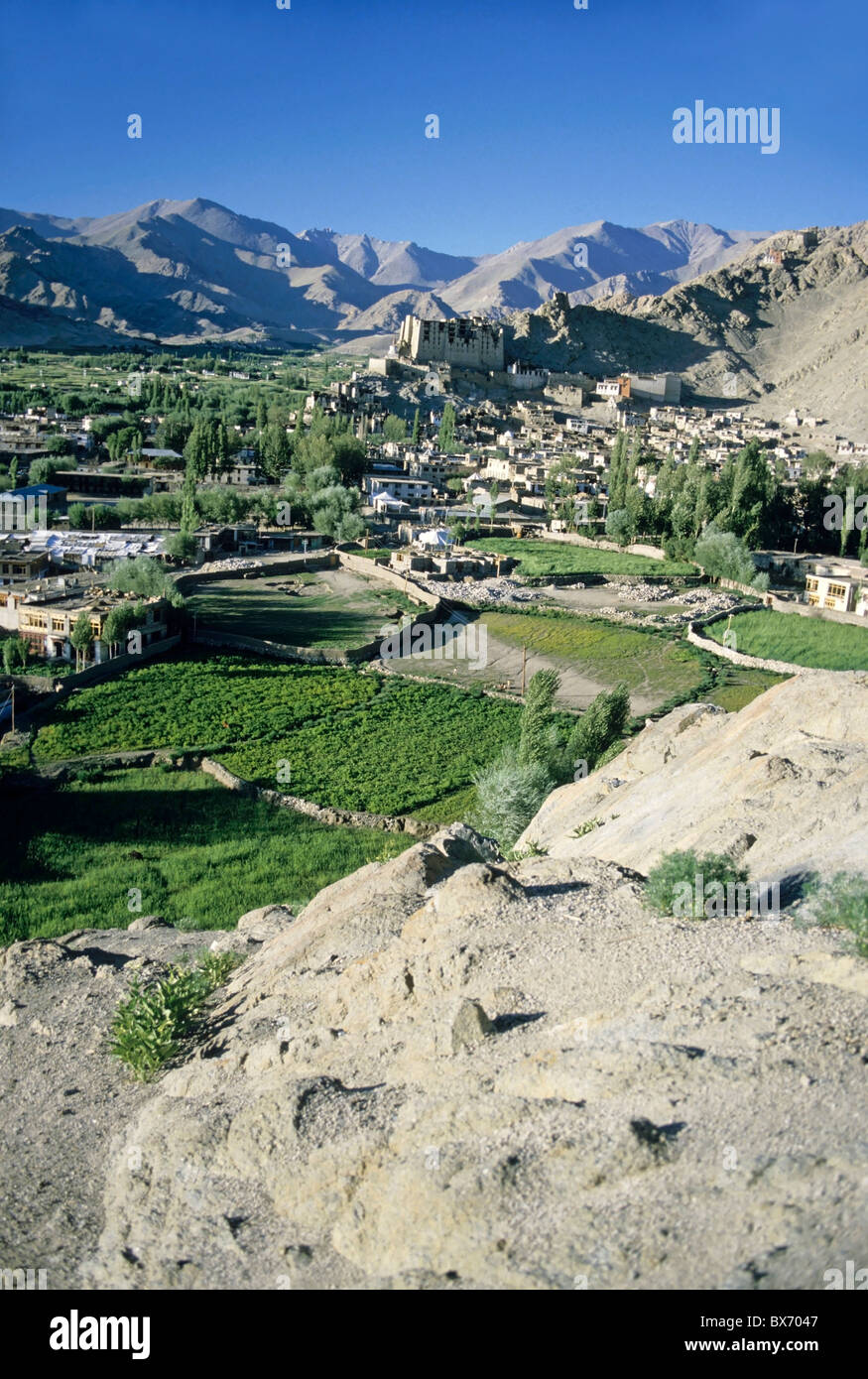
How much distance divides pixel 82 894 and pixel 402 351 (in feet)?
366

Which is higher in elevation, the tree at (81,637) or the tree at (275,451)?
the tree at (275,451)

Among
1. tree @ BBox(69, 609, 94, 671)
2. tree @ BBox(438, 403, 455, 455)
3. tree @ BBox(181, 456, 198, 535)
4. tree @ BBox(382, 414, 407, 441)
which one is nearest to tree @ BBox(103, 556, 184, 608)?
tree @ BBox(69, 609, 94, 671)

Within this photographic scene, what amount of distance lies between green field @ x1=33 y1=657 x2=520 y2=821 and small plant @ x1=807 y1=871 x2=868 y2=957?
15.5 metres

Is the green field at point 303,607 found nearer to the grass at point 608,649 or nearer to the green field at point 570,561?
the grass at point 608,649

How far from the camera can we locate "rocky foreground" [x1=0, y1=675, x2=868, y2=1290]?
644cm

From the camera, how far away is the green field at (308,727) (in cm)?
2736

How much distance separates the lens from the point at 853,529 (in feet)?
218

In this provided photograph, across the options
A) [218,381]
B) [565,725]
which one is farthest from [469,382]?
[565,725]

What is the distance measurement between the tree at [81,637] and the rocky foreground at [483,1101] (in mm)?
24771

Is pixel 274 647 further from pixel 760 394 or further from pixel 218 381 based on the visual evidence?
pixel 760 394

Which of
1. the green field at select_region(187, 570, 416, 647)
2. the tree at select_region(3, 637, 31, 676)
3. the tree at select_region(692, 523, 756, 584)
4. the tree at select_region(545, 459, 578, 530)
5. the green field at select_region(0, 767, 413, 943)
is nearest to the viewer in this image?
the green field at select_region(0, 767, 413, 943)

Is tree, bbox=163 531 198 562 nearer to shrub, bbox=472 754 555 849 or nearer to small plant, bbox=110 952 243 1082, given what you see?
shrub, bbox=472 754 555 849

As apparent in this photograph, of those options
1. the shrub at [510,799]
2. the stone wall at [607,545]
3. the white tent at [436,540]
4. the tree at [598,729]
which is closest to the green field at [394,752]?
the shrub at [510,799]

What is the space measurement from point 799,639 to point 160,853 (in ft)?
108
